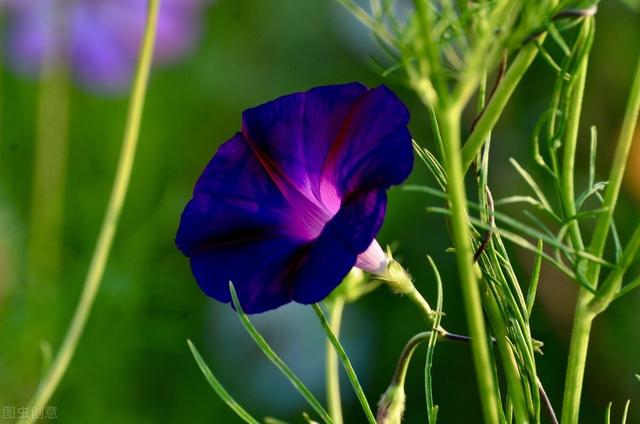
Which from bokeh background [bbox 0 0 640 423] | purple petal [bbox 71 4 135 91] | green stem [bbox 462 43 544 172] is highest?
purple petal [bbox 71 4 135 91]

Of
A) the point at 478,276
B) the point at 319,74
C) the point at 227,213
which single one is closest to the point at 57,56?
the point at 319,74

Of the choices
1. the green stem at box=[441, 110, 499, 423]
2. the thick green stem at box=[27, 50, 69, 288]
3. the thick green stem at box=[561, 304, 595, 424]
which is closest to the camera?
the green stem at box=[441, 110, 499, 423]

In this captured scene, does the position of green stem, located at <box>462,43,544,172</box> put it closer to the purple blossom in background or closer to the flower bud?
the flower bud

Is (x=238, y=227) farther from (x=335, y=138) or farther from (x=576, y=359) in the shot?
(x=576, y=359)

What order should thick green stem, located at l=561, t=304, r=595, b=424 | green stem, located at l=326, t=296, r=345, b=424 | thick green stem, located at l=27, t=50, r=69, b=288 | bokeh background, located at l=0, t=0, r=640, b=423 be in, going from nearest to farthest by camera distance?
thick green stem, located at l=561, t=304, r=595, b=424 < green stem, located at l=326, t=296, r=345, b=424 < thick green stem, located at l=27, t=50, r=69, b=288 < bokeh background, located at l=0, t=0, r=640, b=423

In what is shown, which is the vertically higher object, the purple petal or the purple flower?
the purple petal

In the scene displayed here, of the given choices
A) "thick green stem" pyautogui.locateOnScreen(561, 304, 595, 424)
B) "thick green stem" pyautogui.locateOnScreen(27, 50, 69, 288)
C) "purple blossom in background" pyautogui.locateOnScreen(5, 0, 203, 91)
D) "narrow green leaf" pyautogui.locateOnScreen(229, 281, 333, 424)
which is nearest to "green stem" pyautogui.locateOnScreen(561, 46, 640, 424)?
"thick green stem" pyautogui.locateOnScreen(561, 304, 595, 424)

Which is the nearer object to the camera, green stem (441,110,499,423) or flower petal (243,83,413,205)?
green stem (441,110,499,423)

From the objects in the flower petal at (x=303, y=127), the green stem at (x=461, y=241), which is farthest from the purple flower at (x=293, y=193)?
the green stem at (x=461, y=241)
